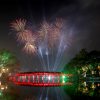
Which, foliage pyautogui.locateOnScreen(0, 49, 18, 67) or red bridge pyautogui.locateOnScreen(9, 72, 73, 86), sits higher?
foliage pyautogui.locateOnScreen(0, 49, 18, 67)

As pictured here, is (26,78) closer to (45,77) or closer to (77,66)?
(45,77)

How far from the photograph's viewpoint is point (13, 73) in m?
61.3

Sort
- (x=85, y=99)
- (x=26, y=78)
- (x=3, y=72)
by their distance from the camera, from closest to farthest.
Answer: (x=85, y=99), (x=3, y=72), (x=26, y=78)

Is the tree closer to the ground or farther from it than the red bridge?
farther from it

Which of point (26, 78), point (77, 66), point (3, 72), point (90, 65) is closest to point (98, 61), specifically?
point (90, 65)

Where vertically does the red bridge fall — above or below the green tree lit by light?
below

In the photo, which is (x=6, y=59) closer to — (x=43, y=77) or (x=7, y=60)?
(x=7, y=60)

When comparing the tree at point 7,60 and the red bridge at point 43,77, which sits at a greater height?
the tree at point 7,60

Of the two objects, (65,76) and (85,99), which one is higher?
(65,76)

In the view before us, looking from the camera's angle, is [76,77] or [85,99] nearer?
[85,99]

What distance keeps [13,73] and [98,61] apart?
21.3 metres

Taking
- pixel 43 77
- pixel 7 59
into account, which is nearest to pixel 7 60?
pixel 7 59

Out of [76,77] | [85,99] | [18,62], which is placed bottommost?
[85,99]

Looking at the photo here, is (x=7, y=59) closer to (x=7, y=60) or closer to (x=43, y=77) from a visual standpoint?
(x=7, y=60)
